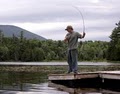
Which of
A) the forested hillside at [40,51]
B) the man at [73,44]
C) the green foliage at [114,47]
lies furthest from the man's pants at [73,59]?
the forested hillside at [40,51]

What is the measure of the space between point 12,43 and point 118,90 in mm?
127428

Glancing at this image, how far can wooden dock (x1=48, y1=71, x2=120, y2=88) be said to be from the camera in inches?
699

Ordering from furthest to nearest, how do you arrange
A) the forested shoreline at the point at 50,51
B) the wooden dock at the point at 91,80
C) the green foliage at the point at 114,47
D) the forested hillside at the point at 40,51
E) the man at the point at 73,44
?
1. the forested hillside at the point at 40,51
2. the forested shoreline at the point at 50,51
3. the green foliage at the point at 114,47
4. the man at the point at 73,44
5. the wooden dock at the point at 91,80

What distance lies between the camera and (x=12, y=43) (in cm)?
14312

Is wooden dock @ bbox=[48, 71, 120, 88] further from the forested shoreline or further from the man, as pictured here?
the forested shoreline

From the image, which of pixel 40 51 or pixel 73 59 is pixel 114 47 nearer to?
pixel 40 51

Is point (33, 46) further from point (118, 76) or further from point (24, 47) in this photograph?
point (118, 76)

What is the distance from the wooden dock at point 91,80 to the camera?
1775 centimetres

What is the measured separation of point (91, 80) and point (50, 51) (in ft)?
384

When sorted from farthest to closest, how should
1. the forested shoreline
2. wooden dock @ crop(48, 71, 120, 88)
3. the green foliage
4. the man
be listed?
the forested shoreline
the green foliage
the man
wooden dock @ crop(48, 71, 120, 88)

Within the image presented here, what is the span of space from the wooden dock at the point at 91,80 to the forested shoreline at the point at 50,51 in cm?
9230

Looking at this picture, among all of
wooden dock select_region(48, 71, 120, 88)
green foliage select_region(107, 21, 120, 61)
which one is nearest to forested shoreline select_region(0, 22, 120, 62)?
green foliage select_region(107, 21, 120, 61)

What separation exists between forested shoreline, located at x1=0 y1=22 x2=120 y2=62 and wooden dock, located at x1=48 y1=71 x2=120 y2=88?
92298mm

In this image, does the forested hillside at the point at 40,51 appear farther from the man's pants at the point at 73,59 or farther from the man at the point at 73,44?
the man at the point at 73,44
